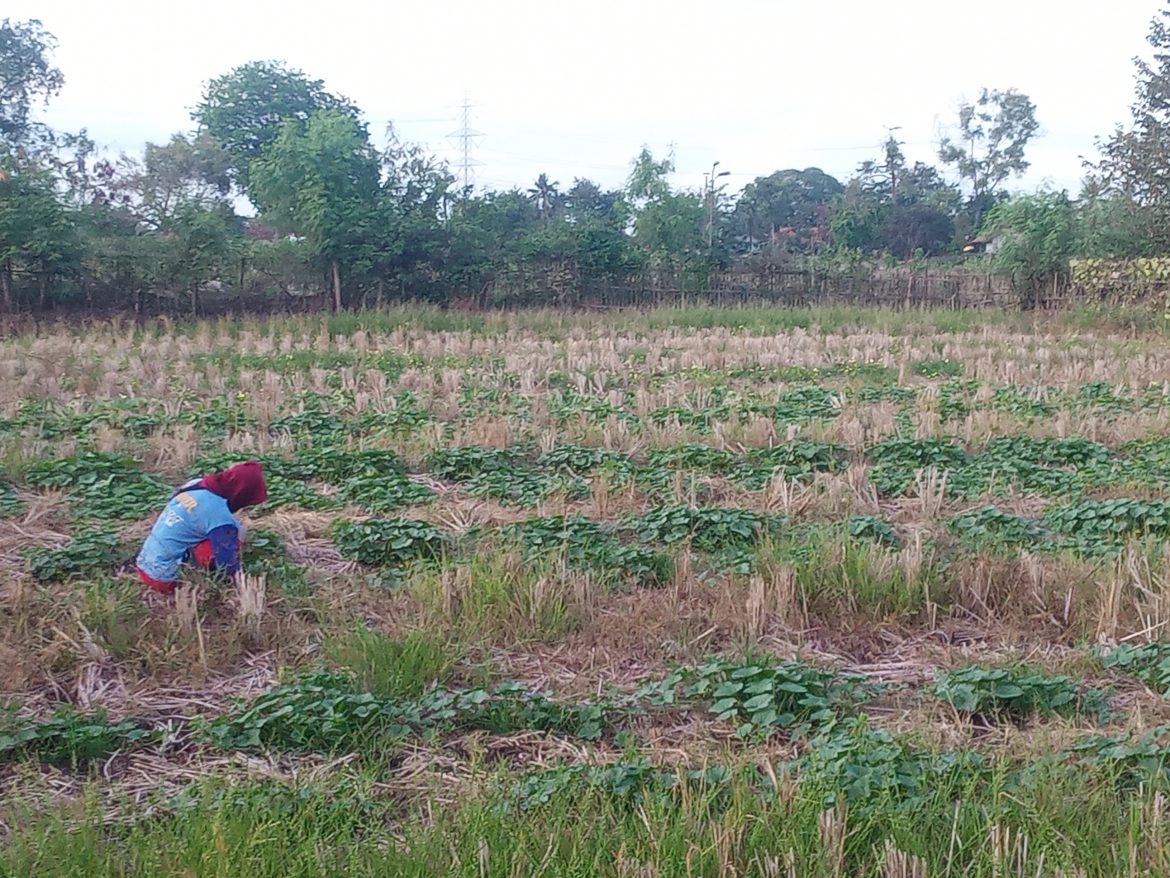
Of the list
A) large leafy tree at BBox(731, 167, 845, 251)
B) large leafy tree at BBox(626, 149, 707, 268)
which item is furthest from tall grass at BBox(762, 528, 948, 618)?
large leafy tree at BBox(731, 167, 845, 251)

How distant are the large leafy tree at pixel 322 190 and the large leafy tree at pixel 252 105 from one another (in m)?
16.4

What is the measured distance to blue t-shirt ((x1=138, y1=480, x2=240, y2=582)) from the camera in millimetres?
5410

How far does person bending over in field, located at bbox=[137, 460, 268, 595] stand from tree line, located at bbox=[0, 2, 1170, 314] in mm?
19750

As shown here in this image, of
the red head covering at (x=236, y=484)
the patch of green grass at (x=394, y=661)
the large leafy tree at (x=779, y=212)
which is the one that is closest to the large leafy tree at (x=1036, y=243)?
the large leafy tree at (x=779, y=212)

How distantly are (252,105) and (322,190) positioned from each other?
20.5m

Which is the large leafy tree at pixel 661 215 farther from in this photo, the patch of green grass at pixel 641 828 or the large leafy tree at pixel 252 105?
the patch of green grass at pixel 641 828

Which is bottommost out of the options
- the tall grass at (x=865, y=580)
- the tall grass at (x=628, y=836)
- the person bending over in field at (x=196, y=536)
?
the tall grass at (x=628, y=836)

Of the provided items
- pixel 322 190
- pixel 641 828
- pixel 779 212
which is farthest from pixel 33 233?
pixel 779 212

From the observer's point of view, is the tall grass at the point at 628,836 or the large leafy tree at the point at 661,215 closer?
the tall grass at the point at 628,836

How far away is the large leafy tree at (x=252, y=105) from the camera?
43.2 m

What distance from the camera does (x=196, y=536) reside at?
548 centimetres

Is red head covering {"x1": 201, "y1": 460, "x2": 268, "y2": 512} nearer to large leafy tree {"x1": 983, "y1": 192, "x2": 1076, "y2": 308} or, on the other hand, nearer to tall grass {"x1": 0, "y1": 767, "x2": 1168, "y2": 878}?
tall grass {"x1": 0, "y1": 767, "x2": 1168, "y2": 878}

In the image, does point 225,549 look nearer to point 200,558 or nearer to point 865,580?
point 200,558

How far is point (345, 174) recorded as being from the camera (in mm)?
27672
